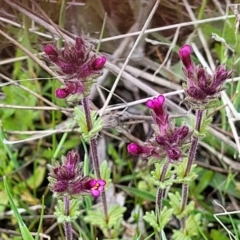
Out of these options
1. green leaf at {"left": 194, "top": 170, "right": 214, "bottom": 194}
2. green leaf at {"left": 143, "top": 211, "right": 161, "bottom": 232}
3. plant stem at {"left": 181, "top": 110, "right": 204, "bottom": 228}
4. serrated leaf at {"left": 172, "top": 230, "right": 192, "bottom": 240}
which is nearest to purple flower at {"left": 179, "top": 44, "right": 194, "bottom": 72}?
plant stem at {"left": 181, "top": 110, "right": 204, "bottom": 228}

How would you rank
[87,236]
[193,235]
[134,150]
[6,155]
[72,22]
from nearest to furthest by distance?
[134,150] < [193,235] < [87,236] < [6,155] < [72,22]

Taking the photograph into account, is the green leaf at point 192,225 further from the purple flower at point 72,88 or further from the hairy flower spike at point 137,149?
the purple flower at point 72,88

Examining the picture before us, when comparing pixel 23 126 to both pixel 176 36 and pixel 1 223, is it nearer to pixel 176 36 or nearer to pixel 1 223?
pixel 1 223

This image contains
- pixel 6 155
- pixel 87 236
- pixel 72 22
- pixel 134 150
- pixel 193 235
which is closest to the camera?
pixel 134 150

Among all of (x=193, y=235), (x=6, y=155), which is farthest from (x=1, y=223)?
(x=193, y=235)

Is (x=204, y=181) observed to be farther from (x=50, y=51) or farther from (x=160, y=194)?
(x=50, y=51)

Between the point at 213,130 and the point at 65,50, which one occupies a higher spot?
the point at 65,50

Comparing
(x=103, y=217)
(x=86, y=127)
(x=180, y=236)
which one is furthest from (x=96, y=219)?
(x=86, y=127)
